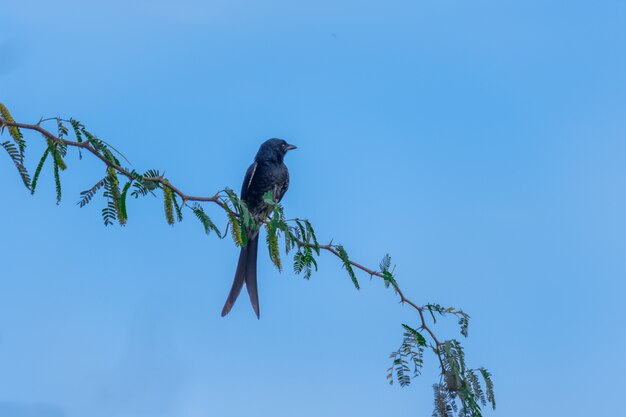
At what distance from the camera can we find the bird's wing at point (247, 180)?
7125 millimetres

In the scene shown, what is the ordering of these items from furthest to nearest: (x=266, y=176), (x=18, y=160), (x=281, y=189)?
(x=281, y=189)
(x=266, y=176)
(x=18, y=160)

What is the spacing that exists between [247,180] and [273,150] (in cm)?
39

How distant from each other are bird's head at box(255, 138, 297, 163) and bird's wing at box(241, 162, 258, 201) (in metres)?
0.10

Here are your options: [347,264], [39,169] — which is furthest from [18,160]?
[347,264]

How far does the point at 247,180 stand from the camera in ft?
23.5

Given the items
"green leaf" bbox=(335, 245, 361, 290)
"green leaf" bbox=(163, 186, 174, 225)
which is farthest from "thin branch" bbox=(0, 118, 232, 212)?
"green leaf" bbox=(335, 245, 361, 290)

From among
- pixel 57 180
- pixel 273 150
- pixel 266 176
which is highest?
pixel 273 150

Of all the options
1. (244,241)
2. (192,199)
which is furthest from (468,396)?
(192,199)

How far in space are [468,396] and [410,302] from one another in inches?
20.7

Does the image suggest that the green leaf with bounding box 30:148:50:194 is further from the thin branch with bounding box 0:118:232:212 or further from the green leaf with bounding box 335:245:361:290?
the green leaf with bounding box 335:245:361:290

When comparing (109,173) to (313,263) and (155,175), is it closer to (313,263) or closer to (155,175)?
(155,175)

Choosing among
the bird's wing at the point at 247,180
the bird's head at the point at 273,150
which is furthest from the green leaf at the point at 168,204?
the bird's head at the point at 273,150

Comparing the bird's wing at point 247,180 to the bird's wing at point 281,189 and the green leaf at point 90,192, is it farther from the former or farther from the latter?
the green leaf at point 90,192

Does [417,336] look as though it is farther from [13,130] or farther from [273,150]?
[273,150]
